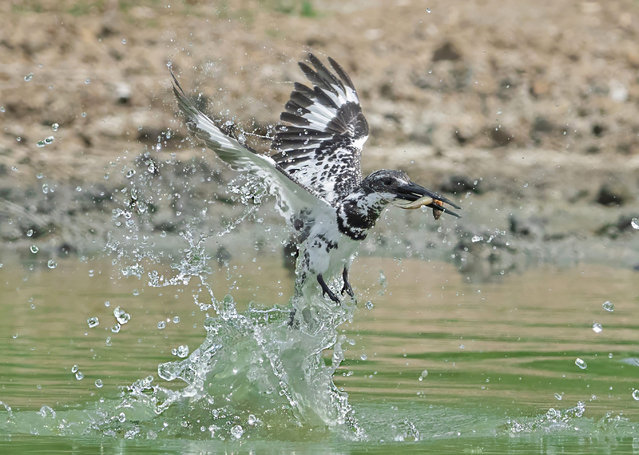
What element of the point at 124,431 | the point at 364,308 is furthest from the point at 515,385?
the point at 364,308

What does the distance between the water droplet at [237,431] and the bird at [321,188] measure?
91 cm

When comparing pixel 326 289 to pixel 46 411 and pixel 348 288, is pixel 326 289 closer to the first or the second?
pixel 348 288

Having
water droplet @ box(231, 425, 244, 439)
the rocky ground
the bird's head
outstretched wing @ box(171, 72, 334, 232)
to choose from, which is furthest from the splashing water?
the rocky ground

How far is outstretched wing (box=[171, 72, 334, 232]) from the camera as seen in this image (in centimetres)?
669

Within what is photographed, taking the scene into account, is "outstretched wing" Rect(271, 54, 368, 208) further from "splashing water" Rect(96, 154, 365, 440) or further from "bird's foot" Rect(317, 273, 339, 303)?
"bird's foot" Rect(317, 273, 339, 303)

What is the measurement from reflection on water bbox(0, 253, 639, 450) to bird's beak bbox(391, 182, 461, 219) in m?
1.09

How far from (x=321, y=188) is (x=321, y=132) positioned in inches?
30.7

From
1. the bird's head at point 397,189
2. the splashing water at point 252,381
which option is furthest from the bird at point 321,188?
the splashing water at point 252,381

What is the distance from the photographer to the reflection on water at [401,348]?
6.81 metres

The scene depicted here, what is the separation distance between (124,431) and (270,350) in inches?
43.9

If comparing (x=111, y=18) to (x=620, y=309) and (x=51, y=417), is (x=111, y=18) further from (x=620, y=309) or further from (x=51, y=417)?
(x=51, y=417)

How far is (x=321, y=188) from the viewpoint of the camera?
804 centimetres

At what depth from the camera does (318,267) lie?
7.20 m

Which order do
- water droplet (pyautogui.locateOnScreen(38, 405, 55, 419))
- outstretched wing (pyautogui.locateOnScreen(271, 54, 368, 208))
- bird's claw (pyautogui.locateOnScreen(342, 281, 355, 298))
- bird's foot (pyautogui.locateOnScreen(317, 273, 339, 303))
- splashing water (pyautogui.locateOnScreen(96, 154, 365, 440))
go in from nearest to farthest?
water droplet (pyautogui.locateOnScreen(38, 405, 55, 419)), splashing water (pyautogui.locateOnScreen(96, 154, 365, 440)), bird's foot (pyautogui.locateOnScreen(317, 273, 339, 303)), bird's claw (pyautogui.locateOnScreen(342, 281, 355, 298)), outstretched wing (pyautogui.locateOnScreen(271, 54, 368, 208))
